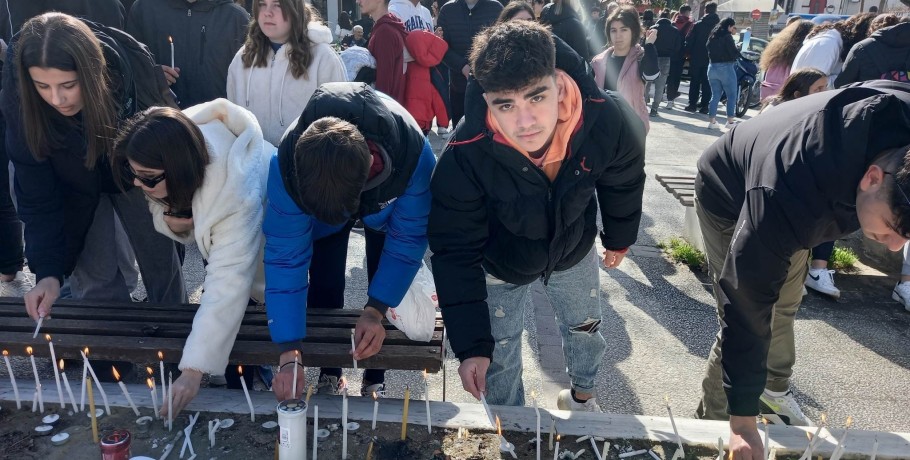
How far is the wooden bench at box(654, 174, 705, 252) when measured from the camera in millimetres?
4870

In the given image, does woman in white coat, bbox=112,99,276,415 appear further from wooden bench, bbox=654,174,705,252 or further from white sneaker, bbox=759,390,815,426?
wooden bench, bbox=654,174,705,252

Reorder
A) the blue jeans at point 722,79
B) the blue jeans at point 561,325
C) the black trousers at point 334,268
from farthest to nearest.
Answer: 1. the blue jeans at point 722,79
2. the black trousers at point 334,268
3. the blue jeans at point 561,325

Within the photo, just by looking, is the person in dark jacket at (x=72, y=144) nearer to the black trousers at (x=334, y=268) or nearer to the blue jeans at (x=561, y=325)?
the black trousers at (x=334, y=268)

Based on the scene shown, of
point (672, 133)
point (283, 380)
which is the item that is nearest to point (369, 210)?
point (283, 380)

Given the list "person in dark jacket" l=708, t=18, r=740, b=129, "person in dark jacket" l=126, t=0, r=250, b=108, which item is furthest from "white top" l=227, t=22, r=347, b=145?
"person in dark jacket" l=708, t=18, r=740, b=129

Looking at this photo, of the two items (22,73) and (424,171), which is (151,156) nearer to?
(22,73)

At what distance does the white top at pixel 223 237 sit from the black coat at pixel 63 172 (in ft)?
1.80

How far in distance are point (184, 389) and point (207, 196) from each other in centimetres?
73

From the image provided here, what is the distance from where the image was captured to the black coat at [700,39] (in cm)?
1123

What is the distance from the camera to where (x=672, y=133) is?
33.3ft

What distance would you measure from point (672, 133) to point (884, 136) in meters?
8.77

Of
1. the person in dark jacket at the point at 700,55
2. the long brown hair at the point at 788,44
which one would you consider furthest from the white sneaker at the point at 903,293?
the person in dark jacket at the point at 700,55

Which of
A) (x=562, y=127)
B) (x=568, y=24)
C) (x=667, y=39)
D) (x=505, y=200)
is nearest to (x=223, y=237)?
(x=505, y=200)

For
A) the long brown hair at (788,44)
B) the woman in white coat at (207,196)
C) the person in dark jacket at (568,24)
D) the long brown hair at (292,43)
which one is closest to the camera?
the woman in white coat at (207,196)
